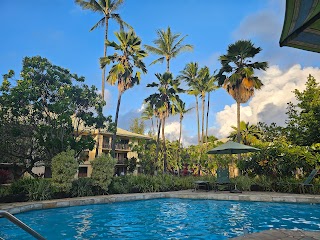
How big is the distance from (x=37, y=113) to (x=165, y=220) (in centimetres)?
1084

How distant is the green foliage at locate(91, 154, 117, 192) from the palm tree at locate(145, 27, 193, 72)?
54.7 feet

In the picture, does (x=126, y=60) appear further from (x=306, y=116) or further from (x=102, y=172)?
(x=306, y=116)

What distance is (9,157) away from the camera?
49.0 feet

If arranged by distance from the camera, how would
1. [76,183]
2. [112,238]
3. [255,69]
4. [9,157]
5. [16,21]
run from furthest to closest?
[255,69], [9,157], [76,183], [16,21], [112,238]

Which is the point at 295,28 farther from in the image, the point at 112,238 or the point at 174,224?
the point at 174,224

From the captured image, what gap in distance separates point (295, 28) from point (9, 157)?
54.3 ft

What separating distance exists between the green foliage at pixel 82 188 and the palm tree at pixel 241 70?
38.7 feet

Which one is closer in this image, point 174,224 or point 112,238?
point 112,238

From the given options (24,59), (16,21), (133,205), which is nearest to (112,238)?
(133,205)

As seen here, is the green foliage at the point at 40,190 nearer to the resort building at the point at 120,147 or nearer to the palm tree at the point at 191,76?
the resort building at the point at 120,147

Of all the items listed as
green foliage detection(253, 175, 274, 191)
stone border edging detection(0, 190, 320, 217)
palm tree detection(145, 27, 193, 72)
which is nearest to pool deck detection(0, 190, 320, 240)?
stone border edging detection(0, 190, 320, 217)

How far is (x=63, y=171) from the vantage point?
472 inches

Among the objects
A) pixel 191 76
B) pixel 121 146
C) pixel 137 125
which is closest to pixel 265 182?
pixel 191 76

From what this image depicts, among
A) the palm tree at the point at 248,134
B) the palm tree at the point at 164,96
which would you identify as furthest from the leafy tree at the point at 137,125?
the palm tree at the point at 164,96
